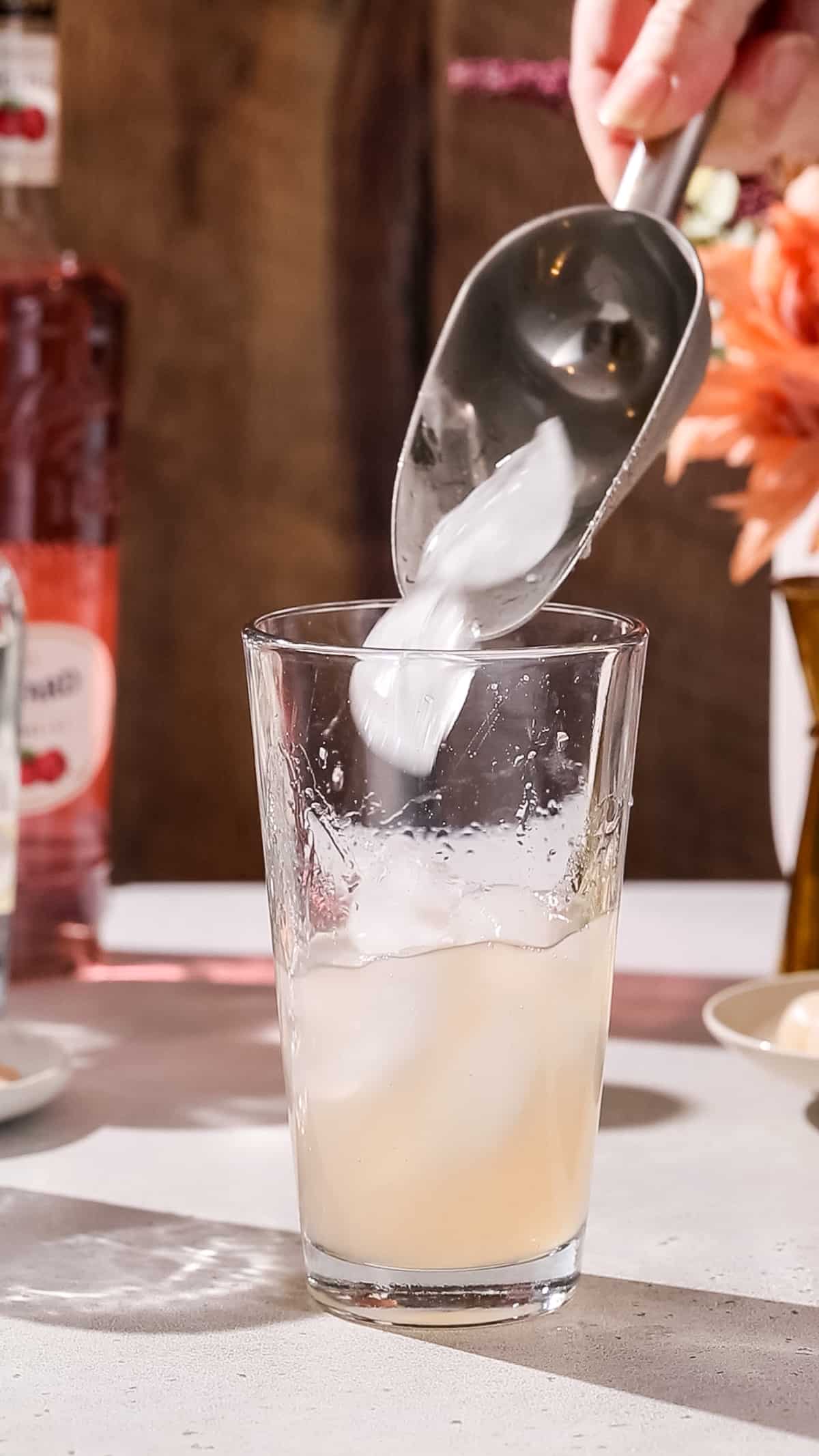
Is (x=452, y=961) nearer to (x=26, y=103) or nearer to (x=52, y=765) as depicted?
(x=52, y=765)

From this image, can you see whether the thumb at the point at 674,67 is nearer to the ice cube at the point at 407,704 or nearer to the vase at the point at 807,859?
the vase at the point at 807,859

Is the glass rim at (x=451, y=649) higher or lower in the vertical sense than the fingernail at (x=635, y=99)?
lower

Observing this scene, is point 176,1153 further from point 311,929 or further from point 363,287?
point 363,287

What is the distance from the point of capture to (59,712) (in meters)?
0.82

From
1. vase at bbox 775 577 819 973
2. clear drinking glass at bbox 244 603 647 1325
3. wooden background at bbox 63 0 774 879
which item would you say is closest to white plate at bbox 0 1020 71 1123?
clear drinking glass at bbox 244 603 647 1325

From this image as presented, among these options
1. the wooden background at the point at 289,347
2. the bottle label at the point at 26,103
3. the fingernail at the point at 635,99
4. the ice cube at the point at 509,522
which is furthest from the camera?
A: the wooden background at the point at 289,347

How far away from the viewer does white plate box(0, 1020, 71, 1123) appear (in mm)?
600

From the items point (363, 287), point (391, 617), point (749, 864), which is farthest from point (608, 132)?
point (749, 864)

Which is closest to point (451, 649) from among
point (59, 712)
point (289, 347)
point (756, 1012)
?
point (756, 1012)

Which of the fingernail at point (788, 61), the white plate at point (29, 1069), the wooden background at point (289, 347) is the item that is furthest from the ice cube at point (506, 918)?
the wooden background at point (289, 347)

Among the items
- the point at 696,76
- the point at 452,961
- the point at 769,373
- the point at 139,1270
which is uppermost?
the point at 696,76

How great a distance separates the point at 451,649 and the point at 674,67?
0.95ft

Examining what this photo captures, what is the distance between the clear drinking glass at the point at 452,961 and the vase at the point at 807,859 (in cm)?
25

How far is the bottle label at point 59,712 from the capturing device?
2.69ft
